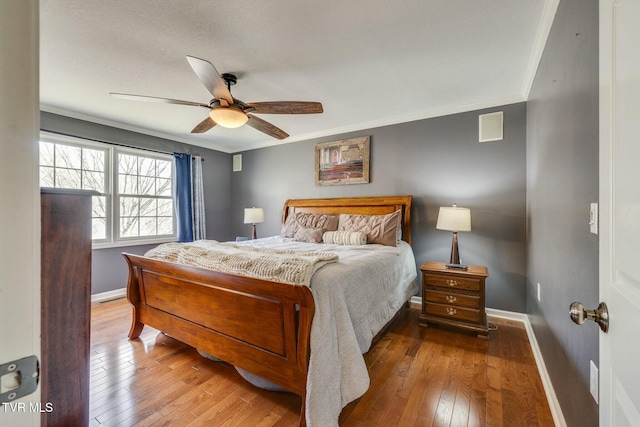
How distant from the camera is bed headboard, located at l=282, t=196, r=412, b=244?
11.1 ft

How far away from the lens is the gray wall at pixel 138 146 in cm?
347

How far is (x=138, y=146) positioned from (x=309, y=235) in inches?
117

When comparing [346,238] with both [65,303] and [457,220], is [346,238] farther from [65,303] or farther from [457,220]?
[65,303]

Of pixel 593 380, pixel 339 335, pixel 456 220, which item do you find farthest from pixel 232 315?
pixel 456 220

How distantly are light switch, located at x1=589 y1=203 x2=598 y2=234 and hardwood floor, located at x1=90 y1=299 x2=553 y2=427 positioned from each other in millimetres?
1210

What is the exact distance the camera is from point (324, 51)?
2131mm

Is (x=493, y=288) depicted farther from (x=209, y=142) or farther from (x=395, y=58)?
(x=209, y=142)

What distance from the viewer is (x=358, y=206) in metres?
3.76

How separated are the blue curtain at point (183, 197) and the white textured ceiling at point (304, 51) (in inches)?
49.4

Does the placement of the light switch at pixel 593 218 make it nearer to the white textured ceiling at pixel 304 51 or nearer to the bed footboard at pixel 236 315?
the bed footboard at pixel 236 315

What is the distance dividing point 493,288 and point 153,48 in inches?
157

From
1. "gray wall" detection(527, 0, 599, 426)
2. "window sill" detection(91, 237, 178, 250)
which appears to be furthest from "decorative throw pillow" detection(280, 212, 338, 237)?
"gray wall" detection(527, 0, 599, 426)

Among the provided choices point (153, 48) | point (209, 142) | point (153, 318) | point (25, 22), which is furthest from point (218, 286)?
point (209, 142)
